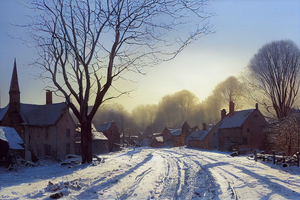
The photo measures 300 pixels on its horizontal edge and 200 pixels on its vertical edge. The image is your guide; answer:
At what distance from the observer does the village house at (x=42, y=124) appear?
3241 cm

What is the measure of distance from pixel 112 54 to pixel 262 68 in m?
29.1

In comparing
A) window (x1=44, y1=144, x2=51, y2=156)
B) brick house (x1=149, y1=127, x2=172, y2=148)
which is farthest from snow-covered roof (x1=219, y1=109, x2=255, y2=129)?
brick house (x1=149, y1=127, x2=172, y2=148)

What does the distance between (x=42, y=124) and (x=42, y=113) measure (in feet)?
10.6

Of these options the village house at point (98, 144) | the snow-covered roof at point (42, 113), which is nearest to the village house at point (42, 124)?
the snow-covered roof at point (42, 113)

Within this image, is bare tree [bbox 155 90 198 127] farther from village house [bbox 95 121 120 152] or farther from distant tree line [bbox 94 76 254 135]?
village house [bbox 95 121 120 152]

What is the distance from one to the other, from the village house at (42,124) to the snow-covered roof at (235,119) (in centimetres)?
2953

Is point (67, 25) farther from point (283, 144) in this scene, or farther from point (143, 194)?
point (283, 144)

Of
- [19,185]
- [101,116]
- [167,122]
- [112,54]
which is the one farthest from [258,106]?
[101,116]

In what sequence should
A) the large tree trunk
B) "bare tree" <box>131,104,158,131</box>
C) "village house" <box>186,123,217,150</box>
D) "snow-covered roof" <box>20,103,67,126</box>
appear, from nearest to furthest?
the large tree trunk < "snow-covered roof" <box>20,103,67,126</box> < "village house" <box>186,123,217,150</box> < "bare tree" <box>131,104,158,131</box>

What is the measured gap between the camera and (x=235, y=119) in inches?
1939

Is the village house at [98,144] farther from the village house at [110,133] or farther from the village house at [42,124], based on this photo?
the village house at [110,133]

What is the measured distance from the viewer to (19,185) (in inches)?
409

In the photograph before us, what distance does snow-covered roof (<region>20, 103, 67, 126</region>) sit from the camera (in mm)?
36375

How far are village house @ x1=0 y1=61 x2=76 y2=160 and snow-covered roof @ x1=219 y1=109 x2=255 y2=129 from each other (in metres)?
29.5
